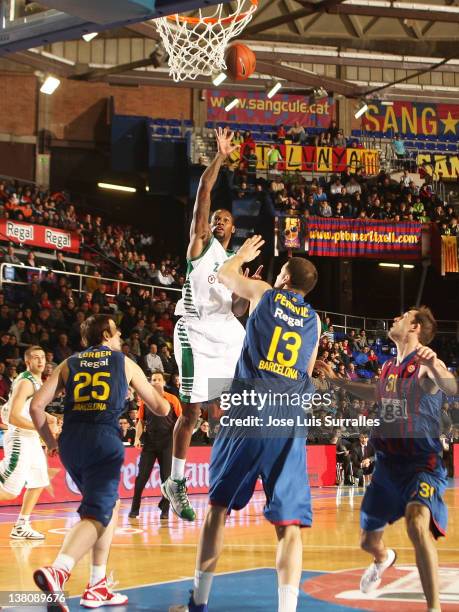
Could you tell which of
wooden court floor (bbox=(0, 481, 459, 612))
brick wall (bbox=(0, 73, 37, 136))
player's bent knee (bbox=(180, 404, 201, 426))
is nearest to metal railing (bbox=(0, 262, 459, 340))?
wooden court floor (bbox=(0, 481, 459, 612))

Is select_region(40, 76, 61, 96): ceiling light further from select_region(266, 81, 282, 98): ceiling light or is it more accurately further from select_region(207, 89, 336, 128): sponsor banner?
select_region(207, 89, 336, 128): sponsor banner

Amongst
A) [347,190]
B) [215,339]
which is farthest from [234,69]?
[347,190]

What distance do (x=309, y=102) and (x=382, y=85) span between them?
3.56 m

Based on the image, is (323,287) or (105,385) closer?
(105,385)

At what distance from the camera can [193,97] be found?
106ft

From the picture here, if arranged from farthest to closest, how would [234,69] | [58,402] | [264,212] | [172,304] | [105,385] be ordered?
[264,212], [172,304], [58,402], [234,69], [105,385]

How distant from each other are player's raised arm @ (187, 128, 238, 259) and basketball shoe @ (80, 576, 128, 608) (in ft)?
8.07

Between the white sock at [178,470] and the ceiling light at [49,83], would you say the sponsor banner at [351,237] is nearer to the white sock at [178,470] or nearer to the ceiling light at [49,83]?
the ceiling light at [49,83]

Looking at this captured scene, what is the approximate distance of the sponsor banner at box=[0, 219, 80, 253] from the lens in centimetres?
2162

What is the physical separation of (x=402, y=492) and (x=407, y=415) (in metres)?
0.49

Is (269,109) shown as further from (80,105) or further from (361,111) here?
(80,105)

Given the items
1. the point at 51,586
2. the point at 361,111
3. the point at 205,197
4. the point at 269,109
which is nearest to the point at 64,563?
the point at 51,586

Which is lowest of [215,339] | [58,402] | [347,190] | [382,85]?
[58,402]

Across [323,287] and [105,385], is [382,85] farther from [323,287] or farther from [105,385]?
[105,385]
